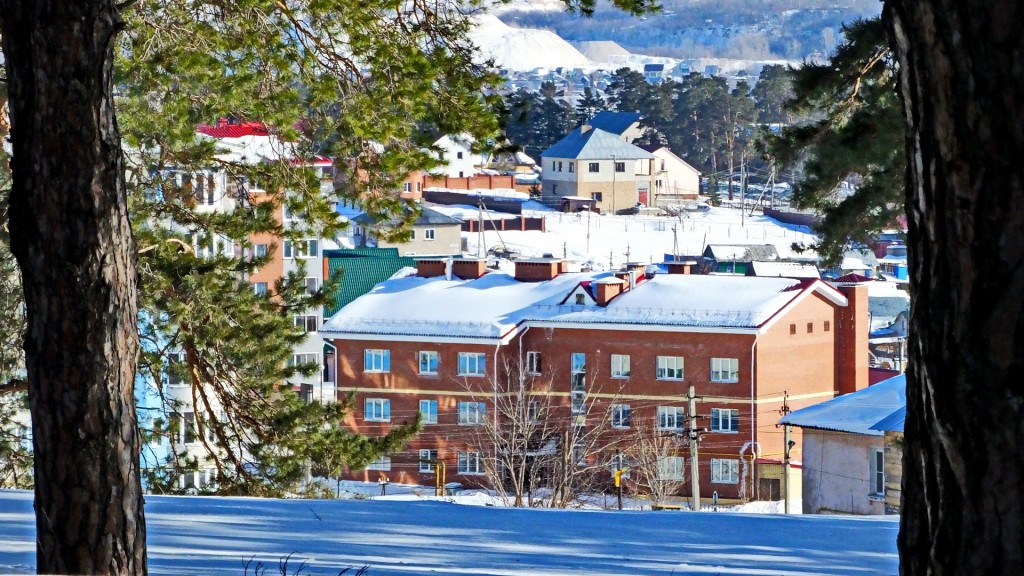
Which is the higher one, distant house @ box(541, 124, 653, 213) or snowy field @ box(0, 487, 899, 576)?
distant house @ box(541, 124, 653, 213)

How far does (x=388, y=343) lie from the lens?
41.4 metres

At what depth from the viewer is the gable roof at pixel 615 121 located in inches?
4040

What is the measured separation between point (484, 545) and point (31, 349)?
197cm

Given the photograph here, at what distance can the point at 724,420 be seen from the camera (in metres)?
38.0

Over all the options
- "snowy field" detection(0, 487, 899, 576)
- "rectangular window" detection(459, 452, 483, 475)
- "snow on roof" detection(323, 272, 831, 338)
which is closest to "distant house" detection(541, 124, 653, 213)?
"snow on roof" detection(323, 272, 831, 338)

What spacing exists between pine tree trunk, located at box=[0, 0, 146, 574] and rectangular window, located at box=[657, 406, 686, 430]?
34583 mm

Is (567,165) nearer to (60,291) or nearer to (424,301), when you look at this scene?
(424,301)

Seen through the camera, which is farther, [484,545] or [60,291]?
[484,545]

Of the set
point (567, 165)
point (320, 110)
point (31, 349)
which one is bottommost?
point (31, 349)

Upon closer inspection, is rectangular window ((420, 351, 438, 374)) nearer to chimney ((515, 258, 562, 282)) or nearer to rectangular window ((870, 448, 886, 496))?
chimney ((515, 258, 562, 282))

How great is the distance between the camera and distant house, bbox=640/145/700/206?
97.5 meters

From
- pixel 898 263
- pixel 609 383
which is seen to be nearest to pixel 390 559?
pixel 609 383

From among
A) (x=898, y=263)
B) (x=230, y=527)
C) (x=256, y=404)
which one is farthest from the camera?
(x=898, y=263)

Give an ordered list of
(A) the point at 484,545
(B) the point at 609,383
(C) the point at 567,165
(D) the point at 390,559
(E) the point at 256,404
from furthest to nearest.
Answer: (C) the point at 567,165, (B) the point at 609,383, (E) the point at 256,404, (A) the point at 484,545, (D) the point at 390,559
